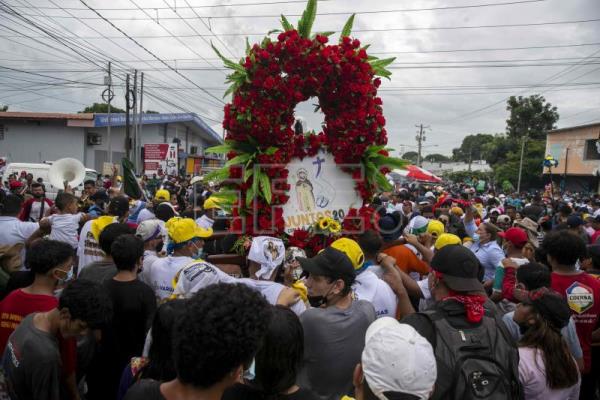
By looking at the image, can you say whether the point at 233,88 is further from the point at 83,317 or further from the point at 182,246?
the point at 83,317

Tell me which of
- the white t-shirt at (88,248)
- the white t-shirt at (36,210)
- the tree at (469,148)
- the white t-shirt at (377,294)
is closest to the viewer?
the white t-shirt at (377,294)

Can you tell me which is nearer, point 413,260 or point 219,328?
point 219,328

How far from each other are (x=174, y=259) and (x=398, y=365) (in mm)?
2669

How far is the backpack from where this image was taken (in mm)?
2277

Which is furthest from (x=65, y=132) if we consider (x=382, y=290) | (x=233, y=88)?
(x=382, y=290)

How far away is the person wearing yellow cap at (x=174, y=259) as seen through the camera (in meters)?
3.96

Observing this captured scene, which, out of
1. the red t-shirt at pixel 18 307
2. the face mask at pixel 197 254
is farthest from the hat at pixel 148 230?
the red t-shirt at pixel 18 307

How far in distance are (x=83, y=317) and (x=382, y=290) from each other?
2.17 meters

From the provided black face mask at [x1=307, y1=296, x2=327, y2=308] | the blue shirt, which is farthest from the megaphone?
the blue shirt

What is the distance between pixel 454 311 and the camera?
2551mm

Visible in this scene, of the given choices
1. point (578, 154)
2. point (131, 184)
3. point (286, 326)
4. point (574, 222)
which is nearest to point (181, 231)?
point (286, 326)

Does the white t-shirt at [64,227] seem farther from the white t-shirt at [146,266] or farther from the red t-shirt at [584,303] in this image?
the red t-shirt at [584,303]

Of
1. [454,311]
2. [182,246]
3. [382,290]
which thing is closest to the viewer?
[454,311]

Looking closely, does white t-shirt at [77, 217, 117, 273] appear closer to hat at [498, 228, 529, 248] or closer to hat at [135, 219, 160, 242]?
hat at [135, 219, 160, 242]
